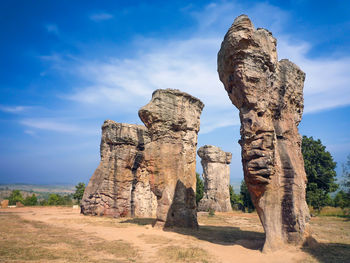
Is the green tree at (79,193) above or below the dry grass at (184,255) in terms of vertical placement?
above

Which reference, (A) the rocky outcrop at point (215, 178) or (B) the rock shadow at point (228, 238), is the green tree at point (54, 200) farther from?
(B) the rock shadow at point (228, 238)

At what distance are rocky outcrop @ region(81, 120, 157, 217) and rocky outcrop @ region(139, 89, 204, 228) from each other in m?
5.96

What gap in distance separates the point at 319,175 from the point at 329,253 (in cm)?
1715

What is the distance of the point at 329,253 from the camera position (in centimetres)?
738

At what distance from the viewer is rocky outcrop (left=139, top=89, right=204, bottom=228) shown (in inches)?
491

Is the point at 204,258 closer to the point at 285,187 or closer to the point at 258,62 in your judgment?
the point at 285,187

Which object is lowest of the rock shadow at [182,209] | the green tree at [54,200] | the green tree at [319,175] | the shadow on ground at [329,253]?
the green tree at [54,200]

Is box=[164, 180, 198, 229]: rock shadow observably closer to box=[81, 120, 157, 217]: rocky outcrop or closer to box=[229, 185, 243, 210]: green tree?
box=[81, 120, 157, 217]: rocky outcrop

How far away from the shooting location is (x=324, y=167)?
22703 mm

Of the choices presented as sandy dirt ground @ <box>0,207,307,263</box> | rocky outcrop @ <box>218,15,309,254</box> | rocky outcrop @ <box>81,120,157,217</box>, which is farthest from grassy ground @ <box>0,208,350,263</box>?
rocky outcrop @ <box>81,120,157,217</box>

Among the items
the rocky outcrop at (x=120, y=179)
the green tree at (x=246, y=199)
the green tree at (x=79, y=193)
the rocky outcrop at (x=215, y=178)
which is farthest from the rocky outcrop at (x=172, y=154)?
the green tree at (x=79, y=193)

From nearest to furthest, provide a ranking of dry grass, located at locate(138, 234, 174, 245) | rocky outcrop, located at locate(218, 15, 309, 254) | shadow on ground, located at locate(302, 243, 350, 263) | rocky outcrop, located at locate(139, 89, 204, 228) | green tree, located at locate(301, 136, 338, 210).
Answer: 1. shadow on ground, located at locate(302, 243, 350, 263)
2. rocky outcrop, located at locate(218, 15, 309, 254)
3. dry grass, located at locate(138, 234, 174, 245)
4. rocky outcrop, located at locate(139, 89, 204, 228)
5. green tree, located at locate(301, 136, 338, 210)

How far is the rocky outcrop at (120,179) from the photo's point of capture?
18281 mm

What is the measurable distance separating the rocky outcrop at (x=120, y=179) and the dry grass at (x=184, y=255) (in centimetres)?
1035
